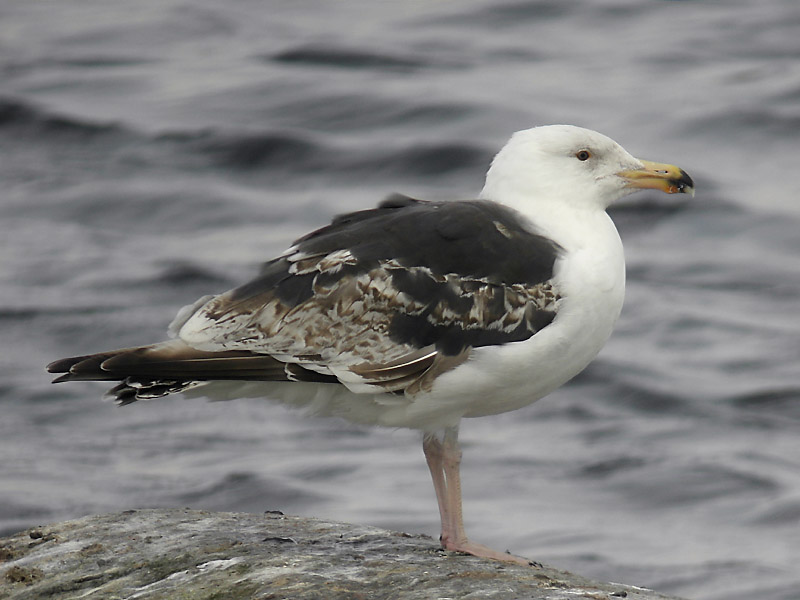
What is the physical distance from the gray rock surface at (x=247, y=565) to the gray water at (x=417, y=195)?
490 cm

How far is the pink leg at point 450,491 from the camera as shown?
7.57 metres

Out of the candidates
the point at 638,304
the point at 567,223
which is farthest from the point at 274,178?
the point at 567,223

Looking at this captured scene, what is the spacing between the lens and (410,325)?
7.54 m

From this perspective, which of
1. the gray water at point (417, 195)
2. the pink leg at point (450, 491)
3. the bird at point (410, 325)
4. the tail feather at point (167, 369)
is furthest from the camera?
the gray water at point (417, 195)

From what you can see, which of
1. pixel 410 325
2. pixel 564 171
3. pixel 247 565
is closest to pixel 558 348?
→ pixel 410 325

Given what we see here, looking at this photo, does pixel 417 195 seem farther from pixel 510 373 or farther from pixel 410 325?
pixel 510 373

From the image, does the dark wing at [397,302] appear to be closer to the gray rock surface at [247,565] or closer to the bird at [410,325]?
the bird at [410,325]

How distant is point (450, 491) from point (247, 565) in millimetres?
1398

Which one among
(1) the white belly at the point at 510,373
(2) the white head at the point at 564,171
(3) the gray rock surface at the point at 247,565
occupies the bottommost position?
(3) the gray rock surface at the point at 247,565

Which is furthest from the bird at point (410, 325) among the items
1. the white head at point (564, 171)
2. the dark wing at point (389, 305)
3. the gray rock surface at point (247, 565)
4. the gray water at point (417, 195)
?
the gray water at point (417, 195)

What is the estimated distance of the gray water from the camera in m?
13.6

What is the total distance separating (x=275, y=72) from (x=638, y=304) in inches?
361

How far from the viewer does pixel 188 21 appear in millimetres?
27391

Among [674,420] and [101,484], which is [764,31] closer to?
[674,420]
